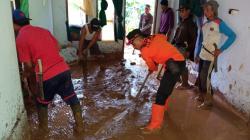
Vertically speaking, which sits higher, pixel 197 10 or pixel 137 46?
pixel 197 10

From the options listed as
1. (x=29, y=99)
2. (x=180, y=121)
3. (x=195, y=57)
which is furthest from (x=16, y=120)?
(x=195, y=57)

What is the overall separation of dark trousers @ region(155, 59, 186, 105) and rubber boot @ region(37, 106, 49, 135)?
48.3 inches

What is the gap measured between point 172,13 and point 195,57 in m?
1.91

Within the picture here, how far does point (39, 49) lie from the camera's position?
99.2 inches

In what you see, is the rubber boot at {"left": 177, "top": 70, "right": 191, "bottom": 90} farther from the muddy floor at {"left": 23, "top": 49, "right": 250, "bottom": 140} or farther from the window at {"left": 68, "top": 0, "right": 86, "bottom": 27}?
the window at {"left": 68, "top": 0, "right": 86, "bottom": 27}

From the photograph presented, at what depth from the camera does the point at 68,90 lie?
9.27ft

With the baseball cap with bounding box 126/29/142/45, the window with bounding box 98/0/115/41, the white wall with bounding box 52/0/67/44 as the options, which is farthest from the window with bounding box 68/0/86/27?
the baseball cap with bounding box 126/29/142/45

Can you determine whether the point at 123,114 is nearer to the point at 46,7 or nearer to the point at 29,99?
the point at 29,99

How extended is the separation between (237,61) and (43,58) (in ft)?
8.10

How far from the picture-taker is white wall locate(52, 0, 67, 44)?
18.9ft

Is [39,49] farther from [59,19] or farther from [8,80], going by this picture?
[59,19]

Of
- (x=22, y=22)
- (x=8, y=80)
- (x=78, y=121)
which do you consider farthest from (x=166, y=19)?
(x=8, y=80)

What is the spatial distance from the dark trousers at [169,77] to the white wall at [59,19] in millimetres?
3626

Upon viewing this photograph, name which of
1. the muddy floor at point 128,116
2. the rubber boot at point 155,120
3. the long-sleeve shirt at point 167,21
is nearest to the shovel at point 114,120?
the muddy floor at point 128,116
